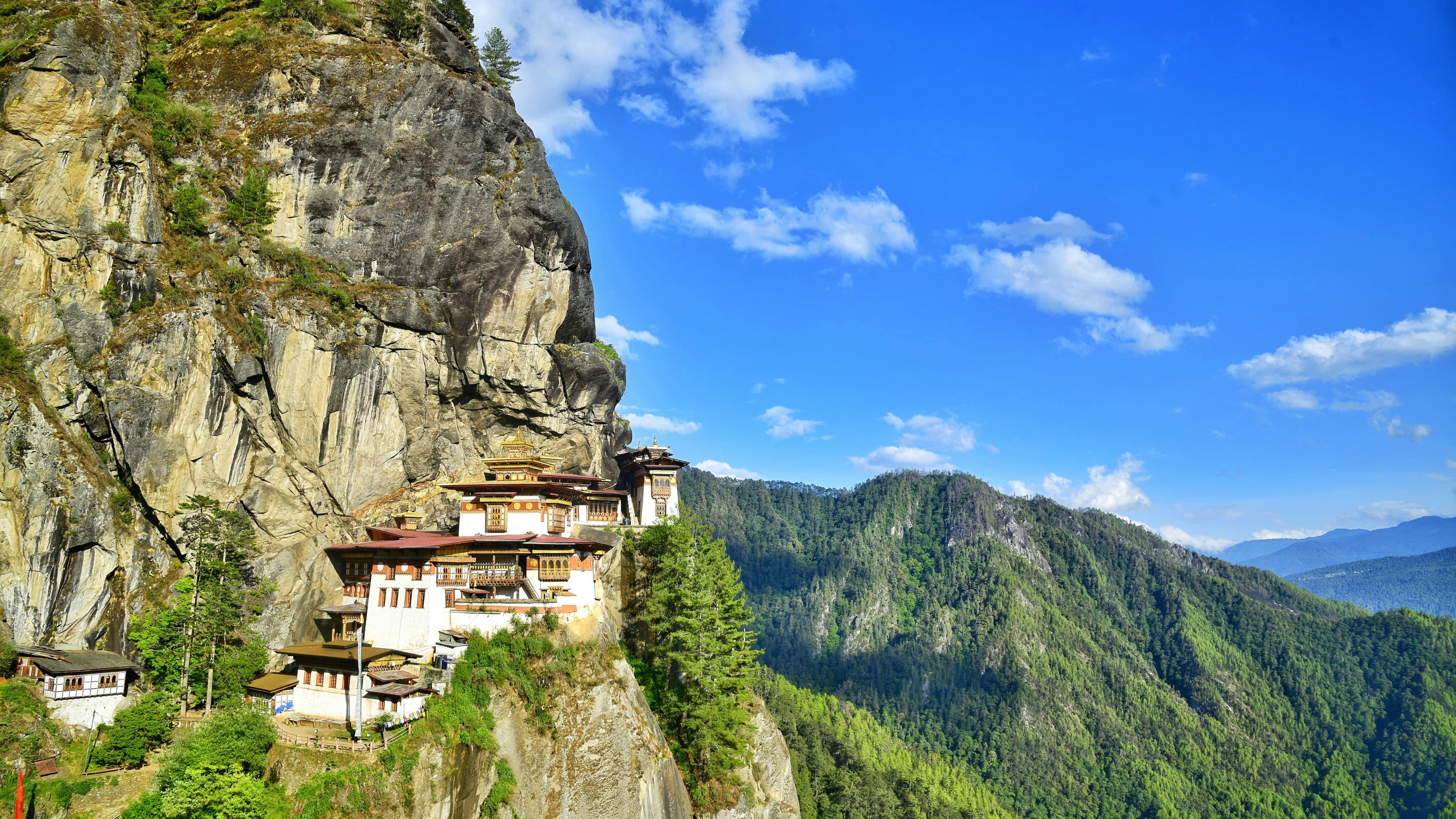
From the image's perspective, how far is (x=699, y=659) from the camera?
47719 millimetres

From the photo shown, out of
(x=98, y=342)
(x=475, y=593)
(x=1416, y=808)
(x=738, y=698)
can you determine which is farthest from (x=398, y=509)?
(x=1416, y=808)

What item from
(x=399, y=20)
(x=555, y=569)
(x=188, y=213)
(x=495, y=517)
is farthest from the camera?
(x=399, y=20)

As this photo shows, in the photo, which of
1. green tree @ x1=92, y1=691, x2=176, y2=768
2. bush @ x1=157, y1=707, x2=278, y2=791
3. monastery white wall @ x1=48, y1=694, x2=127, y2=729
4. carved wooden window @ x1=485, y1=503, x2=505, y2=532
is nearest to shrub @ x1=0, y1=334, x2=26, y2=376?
monastery white wall @ x1=48, y1=694, x2=127, y2=729

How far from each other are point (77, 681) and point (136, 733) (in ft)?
13.8

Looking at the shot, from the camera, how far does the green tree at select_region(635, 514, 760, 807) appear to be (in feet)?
155

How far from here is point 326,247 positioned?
52.8m

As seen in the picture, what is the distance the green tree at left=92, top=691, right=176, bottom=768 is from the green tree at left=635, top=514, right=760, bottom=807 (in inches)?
947

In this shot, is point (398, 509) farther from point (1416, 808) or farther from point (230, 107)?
point (1416, 808)

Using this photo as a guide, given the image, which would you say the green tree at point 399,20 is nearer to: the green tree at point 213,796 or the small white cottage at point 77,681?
the small white cottage at point 77,681

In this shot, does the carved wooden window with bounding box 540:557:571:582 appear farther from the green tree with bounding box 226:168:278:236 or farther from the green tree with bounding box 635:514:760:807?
the green tree with bounding box 226:168:278:236

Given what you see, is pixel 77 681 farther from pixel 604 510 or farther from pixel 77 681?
pixel 604 510

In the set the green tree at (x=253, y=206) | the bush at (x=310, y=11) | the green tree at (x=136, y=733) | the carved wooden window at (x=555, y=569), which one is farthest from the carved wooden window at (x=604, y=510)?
the bush at (x=310, y=11)

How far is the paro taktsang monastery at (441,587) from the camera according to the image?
3922 centimetres

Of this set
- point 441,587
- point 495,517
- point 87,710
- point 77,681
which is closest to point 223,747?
point 87,710
